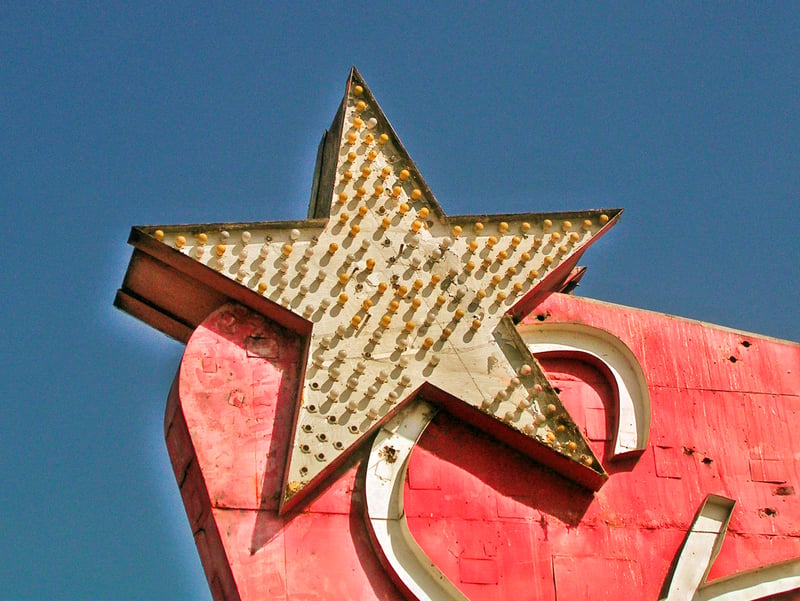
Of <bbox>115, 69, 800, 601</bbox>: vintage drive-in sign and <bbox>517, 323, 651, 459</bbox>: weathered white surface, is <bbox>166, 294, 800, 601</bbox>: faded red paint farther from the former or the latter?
<bbox>517, 323, 651, 459</bbox>: weathered white surface

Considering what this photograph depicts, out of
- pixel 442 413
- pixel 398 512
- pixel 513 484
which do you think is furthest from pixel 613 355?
pixel 398 512

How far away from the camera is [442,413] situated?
13117 millimetres

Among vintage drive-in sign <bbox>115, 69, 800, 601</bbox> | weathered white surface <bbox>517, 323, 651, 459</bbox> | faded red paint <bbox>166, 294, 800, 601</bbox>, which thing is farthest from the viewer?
weathered white surface <bbox>517, 323, 651, 459</bbox>

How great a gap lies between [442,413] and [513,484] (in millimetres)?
925

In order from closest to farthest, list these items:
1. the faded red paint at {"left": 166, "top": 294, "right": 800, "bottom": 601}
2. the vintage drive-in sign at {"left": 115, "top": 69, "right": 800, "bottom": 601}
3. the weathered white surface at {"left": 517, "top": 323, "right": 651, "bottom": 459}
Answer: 1. the faded red paint at {"left": 166, "top": 294, "right": 800, "bottom": 601}
2. the vintage drive-in sign at {"left": 115, "top": 69, "right": 800, "bottom": 601}
3. the weathered white surface at {"left": 517, "top": 323, "right": 651, "bottom": 459}

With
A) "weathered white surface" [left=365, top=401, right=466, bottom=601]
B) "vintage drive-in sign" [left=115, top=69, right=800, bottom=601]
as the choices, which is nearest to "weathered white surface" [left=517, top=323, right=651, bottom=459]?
"vintage drive-in sign" [left=115, top=69, right=800, bottom=601]

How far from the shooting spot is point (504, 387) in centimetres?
1302

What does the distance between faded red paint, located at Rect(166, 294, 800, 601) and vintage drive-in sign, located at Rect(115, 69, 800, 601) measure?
20 millimetres

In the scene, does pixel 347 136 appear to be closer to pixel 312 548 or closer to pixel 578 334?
pixel 578 334

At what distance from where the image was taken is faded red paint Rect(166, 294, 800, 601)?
39.3ft

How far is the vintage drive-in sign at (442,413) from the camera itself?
12164 millimetres

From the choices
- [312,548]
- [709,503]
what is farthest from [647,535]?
[312,548]

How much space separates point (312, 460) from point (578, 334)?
125 inches

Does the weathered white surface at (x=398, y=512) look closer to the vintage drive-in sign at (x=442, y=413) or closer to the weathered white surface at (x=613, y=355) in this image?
the vintage drive-in sign at (x=442, y=413)
